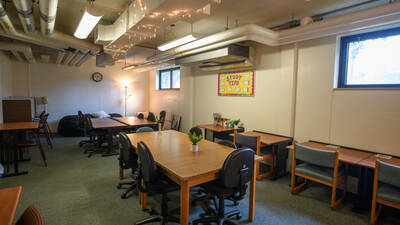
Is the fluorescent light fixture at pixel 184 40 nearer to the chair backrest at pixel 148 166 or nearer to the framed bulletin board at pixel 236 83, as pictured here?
the framed bulletin board at pixel 236 83

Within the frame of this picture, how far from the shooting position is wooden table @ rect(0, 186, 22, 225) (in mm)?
1180

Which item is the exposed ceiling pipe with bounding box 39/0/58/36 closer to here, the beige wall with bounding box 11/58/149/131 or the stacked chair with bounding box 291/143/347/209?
the stacked chair with bounding box 291/143/347/209

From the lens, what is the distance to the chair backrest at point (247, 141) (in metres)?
3.53

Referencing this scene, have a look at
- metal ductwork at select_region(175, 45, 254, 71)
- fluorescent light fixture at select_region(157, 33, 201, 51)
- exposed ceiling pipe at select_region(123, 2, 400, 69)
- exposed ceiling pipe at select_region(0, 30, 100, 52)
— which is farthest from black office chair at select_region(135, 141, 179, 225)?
exposed ceiling pipe at select_region(0, 30, 100, 52)

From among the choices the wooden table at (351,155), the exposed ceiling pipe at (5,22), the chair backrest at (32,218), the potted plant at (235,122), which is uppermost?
the exposed ceiling pipe at (5,22)

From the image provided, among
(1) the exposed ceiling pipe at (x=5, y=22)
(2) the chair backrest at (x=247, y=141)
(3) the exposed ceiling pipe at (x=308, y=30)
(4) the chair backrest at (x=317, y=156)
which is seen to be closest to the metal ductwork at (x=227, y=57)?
(3) the exposed ceiling pipe at (x=308, y=30)

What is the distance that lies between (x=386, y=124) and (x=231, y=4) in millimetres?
2715

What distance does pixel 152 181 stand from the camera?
6.93 feet

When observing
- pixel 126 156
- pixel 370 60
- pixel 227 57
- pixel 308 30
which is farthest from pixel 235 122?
pixel 126 156

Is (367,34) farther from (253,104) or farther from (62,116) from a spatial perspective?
(62,116)

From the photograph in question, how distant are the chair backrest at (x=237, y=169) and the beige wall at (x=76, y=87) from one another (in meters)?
7.68

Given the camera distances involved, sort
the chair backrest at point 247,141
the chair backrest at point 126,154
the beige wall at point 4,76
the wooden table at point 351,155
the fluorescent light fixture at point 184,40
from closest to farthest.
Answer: the wooden table at point 351,155
the chair backrest at point 126,154
the fluorescent light fixture at point 184,40
the chair backrest at point 247,141
the beige wall at point 4,76

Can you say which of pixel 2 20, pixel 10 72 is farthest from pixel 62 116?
pixel 2 20

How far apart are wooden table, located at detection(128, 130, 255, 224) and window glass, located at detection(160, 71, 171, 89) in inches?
202
